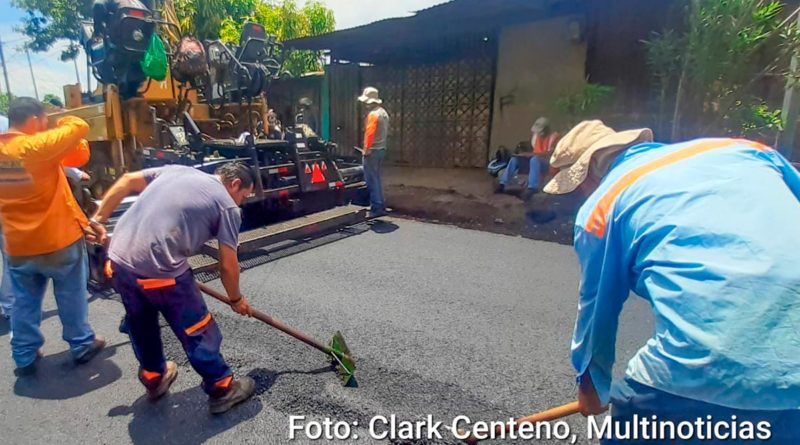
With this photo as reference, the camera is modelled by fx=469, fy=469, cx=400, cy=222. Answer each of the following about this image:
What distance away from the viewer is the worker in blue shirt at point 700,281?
1077 mm

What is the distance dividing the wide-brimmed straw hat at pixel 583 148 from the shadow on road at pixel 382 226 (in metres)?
4.26

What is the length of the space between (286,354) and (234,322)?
2.20ft

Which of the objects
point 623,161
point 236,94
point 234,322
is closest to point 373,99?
point 236,94

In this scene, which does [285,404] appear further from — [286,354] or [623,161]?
[623,161]

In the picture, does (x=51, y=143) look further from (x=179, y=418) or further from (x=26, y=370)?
(x=179, y=418)

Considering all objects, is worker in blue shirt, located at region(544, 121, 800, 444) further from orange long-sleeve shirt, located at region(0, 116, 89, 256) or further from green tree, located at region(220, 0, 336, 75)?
green tree, located at region(220, 0, 336, 75)

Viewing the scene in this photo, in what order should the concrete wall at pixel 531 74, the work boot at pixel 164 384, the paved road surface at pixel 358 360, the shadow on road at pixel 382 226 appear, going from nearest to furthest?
the paved road surface at pixel 358 360, the work boot at pixel 164 384, the shadow on road at pixel 382 226, the concrete wall at pixel 531 74

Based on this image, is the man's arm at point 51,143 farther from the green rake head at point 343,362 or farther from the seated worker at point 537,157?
the seated worker at point 537,157

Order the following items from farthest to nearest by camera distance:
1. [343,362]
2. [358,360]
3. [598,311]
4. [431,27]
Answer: [431,27] < [358,360] < [343,362] < [598,311]

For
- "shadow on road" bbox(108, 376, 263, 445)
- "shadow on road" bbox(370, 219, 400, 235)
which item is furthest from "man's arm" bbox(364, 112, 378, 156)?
"shadow on road" bbox(108, 376, 263, 445)

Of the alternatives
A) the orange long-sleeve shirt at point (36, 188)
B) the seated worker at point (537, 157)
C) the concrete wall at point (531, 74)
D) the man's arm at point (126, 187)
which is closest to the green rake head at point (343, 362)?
the man's arm at point (126, 187)

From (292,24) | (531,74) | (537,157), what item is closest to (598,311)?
(537,157)

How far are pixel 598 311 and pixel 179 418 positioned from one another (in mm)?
2122

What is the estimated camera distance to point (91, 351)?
2.95m
